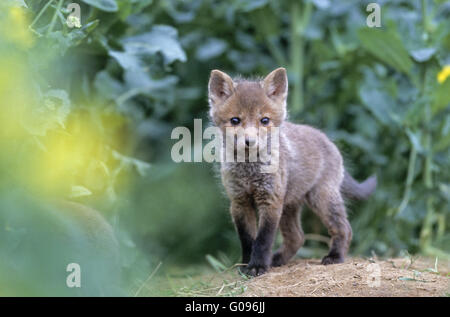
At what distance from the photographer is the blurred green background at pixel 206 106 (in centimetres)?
476

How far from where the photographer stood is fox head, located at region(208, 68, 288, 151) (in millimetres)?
4238

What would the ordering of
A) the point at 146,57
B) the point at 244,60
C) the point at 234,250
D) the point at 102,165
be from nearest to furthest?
the point at 102,165 < the point at 146,57 < the point at 234,250 < the point at 244,60

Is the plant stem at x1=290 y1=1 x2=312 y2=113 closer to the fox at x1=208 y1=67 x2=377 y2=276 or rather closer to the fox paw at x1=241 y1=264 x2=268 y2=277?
the fox at x1=208 y1=67 x2=377 y2=276

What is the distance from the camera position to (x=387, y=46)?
597cm

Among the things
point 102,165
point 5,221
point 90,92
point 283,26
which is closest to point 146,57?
point 90,92

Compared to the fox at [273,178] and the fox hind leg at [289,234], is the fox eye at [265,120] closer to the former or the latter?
the fox at [273,178]

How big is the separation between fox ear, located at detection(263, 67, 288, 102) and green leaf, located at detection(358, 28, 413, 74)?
1.88 meters

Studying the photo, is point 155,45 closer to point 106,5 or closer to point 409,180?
point 106,5

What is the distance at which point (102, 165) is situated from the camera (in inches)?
193

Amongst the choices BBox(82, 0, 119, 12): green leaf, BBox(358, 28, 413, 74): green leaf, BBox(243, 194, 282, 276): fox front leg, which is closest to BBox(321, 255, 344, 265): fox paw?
BBox(243, 194, 282, 276): fox front leg

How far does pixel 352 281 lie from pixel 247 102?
58.4 inches

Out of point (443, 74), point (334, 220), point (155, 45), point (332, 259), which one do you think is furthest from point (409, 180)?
point (155, 45)
